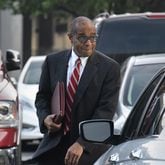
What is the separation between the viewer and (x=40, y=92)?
21.8ft

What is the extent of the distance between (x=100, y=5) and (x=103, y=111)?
1669 cm

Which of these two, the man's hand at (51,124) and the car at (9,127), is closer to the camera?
the man's hand at (51,124)

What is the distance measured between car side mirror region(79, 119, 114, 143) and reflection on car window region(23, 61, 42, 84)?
10.8m

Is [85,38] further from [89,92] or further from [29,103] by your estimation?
[29,103]

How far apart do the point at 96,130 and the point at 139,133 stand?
0.26 metres

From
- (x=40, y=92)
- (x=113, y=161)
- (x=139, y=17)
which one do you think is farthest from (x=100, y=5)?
(x=113, y=161)

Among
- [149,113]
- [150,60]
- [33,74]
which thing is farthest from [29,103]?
[149,113]

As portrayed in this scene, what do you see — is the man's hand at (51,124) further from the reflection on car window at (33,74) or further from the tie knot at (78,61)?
the reflection on car window at (33,74)

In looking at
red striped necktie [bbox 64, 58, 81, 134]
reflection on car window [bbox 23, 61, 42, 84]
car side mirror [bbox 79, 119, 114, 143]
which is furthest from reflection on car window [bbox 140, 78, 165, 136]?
reflection on car window [bbox 23, 61, 42, 84]

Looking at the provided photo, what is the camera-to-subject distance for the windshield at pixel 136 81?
9611mm

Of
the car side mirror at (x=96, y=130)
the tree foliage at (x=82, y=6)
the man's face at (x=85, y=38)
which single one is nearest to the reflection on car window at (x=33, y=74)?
the tree foliage at (x=82, y=6)

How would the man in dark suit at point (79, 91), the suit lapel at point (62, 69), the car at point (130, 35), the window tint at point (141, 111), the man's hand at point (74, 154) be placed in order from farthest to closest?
the car at point (130, 35), the suit lapel at point (62, 69), the man in dark suit at point (79, 91), the man's hand at point (74, 154), the window tint at point (141, 111)

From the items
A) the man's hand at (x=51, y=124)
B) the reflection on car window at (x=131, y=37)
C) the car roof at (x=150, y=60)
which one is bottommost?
the reflection on car window at (x=131, y=37)

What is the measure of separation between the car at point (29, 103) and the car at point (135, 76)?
10.8 ft
